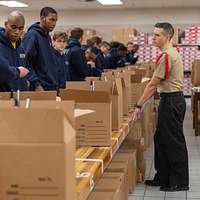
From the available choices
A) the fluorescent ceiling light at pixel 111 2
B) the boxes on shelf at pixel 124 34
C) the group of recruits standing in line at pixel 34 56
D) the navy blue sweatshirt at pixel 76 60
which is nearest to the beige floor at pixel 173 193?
the group of recruits standing in line at pixel 34 56

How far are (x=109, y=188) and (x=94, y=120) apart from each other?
0.60 meters

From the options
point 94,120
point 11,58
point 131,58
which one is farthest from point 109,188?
point 131,58

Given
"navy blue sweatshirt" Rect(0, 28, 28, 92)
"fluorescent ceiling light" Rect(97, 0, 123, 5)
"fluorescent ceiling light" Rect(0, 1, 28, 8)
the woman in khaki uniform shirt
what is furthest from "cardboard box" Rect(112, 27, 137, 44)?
"navy blue sweatshirt" Rect(0, 28, 28, 92)

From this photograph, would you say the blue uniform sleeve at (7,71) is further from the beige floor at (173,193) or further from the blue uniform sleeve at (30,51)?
the beige floor at (173,193)

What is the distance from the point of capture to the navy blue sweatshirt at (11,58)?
141 inches

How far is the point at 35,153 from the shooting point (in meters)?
1.34

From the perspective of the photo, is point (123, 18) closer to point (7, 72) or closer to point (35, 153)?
point (7, 72)

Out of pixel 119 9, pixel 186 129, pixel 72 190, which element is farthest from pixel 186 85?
pixel 72 190

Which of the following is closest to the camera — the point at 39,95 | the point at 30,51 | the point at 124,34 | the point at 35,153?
the point at 35,153

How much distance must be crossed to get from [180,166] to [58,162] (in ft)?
10.2

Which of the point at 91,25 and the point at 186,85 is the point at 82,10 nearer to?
the point at 91,25

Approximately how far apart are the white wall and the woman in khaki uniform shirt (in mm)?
10188

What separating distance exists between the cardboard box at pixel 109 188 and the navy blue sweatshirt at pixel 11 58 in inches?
41.5

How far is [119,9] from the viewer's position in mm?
14375
